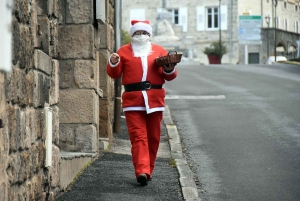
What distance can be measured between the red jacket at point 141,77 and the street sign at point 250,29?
5876 centimetres

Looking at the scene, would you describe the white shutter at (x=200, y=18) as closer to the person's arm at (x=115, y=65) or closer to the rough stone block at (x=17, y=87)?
the person's arm at (x=115, y=65)

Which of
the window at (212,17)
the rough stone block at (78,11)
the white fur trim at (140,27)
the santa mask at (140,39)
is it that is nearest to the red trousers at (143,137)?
the santa mask at (140,39)

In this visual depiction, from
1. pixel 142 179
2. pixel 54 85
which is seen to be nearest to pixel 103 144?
pixel 142 179

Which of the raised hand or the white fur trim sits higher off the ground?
the white fur trim

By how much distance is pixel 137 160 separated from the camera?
25.4 ft

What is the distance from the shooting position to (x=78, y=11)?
29.9 ft

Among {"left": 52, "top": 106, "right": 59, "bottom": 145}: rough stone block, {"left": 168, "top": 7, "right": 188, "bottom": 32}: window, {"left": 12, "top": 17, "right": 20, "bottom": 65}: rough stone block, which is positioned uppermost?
{"left": 168, "top": 7, "right": 188, "bottom": 32}: window

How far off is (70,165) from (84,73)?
5.57 ft

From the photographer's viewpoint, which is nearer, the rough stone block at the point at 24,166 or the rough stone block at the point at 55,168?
the rough stone block at the point at 24,166

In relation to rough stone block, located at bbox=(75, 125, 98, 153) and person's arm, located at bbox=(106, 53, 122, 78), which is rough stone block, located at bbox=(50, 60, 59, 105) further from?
rough stone block, located at bbox=(75, 125, 98, 153)

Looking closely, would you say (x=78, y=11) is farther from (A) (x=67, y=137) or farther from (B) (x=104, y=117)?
(B) (x=104, y=117)

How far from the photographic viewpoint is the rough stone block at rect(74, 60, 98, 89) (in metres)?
9.10

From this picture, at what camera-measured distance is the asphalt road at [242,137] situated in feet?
26.6

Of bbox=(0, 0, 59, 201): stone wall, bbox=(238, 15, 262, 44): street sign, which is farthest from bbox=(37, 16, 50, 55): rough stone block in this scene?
bbox=(238, 15, 262, 44): street sign
